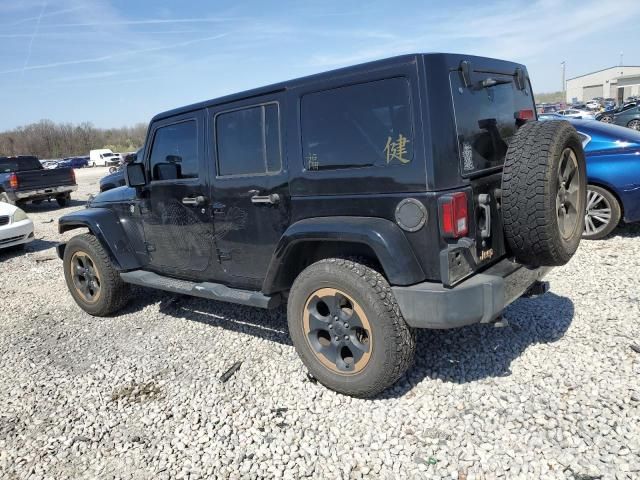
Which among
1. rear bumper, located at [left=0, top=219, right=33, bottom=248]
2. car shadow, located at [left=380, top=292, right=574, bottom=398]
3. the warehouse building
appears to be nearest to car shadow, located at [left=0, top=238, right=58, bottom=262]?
rear bumper, located at [left=0, top=219, right=33, bottom=248]

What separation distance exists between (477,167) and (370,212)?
28.0 inches

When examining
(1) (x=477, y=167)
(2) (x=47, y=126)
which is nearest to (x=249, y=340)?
(1) (x=477, y=167)

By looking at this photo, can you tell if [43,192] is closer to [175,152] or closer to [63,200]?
[63,200]

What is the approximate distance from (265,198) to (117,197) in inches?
88.0

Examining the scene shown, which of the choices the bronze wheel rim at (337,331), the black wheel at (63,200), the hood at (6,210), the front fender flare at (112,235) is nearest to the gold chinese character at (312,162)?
the bronze wheel rim at (337,331)

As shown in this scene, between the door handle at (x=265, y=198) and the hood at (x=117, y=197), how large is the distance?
1.77 metres

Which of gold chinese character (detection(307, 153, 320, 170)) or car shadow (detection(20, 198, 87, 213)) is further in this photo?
car shadow (detection(20, 198, 87, 213))

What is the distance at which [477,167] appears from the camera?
2885 millimetres

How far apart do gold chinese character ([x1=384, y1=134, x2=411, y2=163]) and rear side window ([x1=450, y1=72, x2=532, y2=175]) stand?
0.32 meters

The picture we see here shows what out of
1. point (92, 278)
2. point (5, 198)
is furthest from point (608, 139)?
point (5, 198)

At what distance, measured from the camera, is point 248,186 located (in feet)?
11.5

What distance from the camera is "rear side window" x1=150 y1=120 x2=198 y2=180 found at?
4.01 m

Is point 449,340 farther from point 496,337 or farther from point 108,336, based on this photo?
point 108,336

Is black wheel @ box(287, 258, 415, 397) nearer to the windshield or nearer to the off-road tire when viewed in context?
the off-road tire
